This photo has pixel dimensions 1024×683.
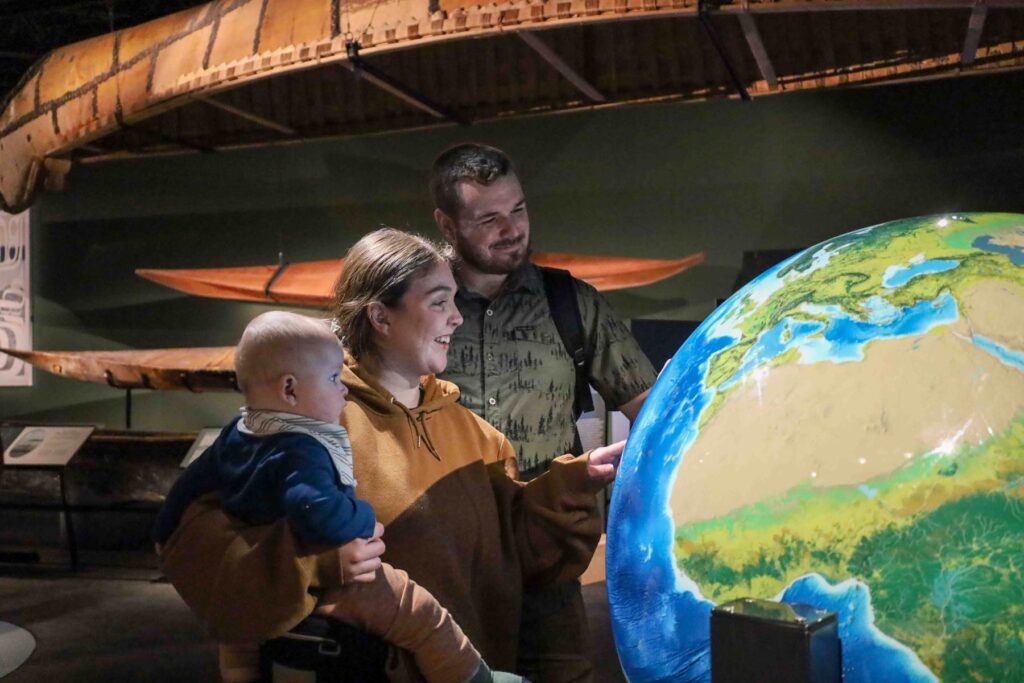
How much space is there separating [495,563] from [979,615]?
0.65m

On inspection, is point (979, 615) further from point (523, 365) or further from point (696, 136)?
point (696, 136)

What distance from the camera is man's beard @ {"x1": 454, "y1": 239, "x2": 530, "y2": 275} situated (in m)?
1.78

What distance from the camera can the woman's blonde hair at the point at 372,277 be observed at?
1298mm

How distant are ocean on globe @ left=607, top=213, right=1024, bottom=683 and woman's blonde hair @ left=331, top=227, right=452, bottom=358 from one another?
37 centimetres

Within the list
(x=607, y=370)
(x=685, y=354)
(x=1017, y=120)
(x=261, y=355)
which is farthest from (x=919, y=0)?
(x=1017, y=120)

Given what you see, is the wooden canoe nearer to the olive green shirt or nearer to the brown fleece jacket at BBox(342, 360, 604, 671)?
the olive green shirt

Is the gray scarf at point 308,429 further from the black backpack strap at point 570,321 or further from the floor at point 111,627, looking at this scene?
the floor at point 111,627

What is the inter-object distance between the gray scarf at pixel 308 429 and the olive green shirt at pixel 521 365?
0.64 meters

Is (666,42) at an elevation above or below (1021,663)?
above

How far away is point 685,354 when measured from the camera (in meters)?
1.25

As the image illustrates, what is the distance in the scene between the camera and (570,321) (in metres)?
1.83

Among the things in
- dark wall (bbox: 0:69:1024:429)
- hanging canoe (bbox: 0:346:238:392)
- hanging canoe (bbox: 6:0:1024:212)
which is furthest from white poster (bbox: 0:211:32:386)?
hanging canoe (bbox: 6:0:1024:212)

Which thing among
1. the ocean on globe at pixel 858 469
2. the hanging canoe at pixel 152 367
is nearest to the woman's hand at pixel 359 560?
the ocean on globe at pixel 858 469

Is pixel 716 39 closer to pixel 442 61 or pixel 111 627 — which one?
pixel 442 61
